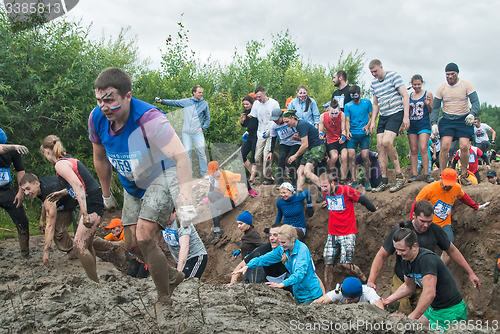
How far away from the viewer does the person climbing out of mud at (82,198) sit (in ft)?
15.2

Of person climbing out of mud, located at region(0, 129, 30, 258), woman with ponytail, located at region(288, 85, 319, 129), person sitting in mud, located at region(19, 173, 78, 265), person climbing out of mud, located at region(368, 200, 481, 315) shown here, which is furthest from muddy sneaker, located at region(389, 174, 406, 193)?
person climbing out of mud, located at region(0, 129, 30, 258)

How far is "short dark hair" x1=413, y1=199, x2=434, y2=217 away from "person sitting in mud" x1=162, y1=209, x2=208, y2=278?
3171 millimetres

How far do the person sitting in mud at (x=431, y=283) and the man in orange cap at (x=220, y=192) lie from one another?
5.54 metres

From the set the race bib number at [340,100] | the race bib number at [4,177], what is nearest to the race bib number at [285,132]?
the race bib number at [340,100]

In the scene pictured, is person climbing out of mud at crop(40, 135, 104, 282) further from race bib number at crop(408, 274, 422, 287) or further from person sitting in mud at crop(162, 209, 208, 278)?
race bib number at crop(408, 274, 422, 287)

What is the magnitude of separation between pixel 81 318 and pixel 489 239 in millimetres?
6449

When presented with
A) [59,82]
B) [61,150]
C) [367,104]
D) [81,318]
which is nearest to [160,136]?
[81,318]

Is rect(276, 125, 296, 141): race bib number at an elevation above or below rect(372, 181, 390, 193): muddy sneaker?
above

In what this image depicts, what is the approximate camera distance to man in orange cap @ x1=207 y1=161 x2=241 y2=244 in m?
9.33

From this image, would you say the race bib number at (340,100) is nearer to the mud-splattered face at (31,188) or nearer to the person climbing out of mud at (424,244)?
the person climbing out of mud at (424,244)

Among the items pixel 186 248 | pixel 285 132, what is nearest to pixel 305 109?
pixel 285 132

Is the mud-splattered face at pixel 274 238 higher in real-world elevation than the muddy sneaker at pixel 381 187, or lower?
lower

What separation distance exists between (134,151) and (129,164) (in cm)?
14

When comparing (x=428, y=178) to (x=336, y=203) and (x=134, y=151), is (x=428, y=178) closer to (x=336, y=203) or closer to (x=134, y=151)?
(x=336, y=203)
